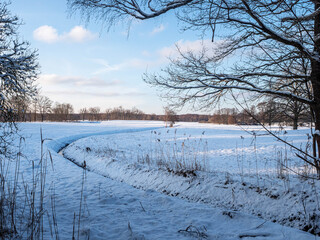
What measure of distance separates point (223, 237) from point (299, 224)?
142cm

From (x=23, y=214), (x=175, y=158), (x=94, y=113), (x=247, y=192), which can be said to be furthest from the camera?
(x=94, y=113)

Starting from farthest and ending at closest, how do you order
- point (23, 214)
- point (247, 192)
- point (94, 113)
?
point (94, 113), point (247, 192), point (23, 214)

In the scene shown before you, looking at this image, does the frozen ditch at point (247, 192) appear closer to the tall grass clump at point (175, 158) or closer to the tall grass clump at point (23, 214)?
the tall grass clump at point (175, 158)

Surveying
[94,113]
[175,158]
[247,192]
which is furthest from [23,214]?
[94,113]

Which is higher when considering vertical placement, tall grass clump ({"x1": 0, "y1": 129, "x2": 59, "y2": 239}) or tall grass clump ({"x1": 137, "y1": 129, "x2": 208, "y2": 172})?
tall grass clump ({"x1": 0, "y1": 129, "x2": 59, "y2": 239})

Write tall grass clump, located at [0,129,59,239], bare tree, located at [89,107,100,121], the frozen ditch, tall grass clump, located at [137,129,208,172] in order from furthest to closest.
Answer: bare tree, located at [89,107,100,121]
tall grass clump, located at [137,129,208,172]
the frozen ditch
tall grass clump, located at [0,129,59,239]

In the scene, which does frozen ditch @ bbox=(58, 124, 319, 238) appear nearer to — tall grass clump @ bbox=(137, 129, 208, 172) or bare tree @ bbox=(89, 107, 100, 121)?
tall grass clump @ bbox=(137, 129, 208, 172)

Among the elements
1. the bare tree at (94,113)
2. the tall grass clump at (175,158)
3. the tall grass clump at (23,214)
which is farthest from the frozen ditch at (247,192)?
the bare tree at (94,113)

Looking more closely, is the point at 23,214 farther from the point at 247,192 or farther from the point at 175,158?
the point at 175,158

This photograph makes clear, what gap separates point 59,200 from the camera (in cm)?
449

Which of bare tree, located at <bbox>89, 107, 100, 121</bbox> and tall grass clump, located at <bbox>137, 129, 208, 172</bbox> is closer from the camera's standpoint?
tall grass clump, located at <bbox>137, 129, 208, 172</bbox>

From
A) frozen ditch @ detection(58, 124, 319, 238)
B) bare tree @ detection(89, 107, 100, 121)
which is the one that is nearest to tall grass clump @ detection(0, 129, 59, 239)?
frozen ditch @ detection(58, 124, 319, 238)

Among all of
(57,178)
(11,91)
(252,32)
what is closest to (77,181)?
(57,178)

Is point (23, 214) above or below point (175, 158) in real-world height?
below
